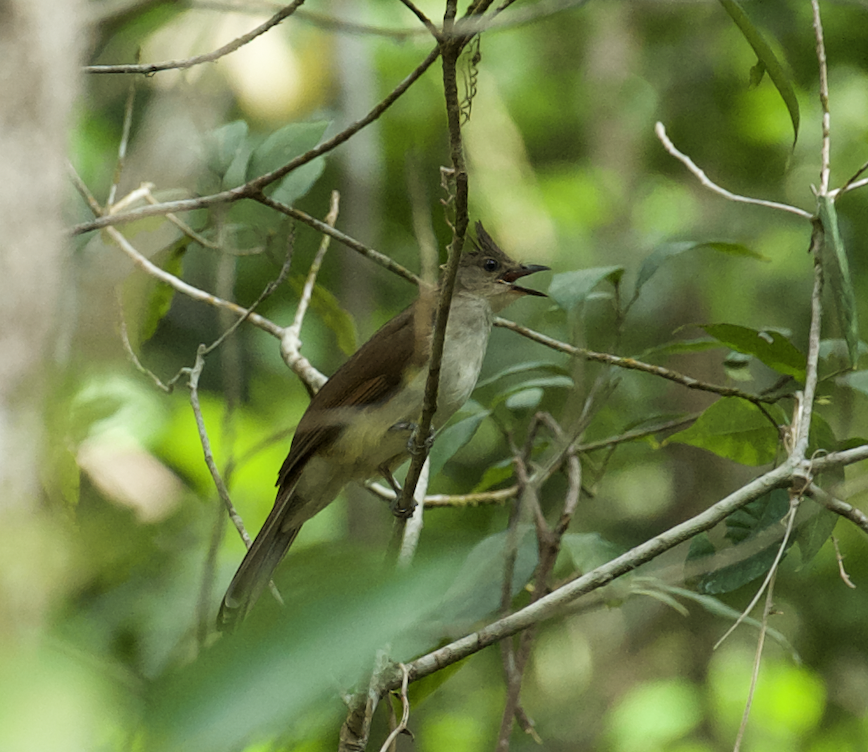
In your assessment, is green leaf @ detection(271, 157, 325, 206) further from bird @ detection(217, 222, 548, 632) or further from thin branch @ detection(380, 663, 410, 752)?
thin branch @ detection(380, 663, 410, 752)

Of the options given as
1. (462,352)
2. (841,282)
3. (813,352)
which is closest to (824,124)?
(841,282)

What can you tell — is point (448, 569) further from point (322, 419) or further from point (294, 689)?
point (322, 419)

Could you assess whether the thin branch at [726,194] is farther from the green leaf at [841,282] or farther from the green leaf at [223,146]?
the green leaf at [223,146]

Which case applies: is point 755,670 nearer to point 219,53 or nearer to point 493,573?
point 493,573

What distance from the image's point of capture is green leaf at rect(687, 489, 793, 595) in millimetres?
1870

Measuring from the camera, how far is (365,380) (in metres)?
2.66

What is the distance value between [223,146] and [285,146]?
0.25m

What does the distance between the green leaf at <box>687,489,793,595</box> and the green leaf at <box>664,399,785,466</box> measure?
0.12m

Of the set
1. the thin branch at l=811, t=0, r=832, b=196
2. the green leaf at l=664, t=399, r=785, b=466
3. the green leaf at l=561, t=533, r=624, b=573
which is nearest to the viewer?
the thin branch at l=811, t=0, r=832, b=196

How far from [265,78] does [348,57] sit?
0.48 metres

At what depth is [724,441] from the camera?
6.59 ft

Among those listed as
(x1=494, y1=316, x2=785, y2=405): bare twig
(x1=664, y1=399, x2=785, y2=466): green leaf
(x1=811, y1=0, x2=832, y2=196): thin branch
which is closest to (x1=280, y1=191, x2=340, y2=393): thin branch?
(x1=494, y1=316, x2=785, y2=405): bare twig

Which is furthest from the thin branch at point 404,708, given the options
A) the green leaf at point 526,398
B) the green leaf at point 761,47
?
the green leaf at point 761,47

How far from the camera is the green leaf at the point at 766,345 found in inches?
74.8
